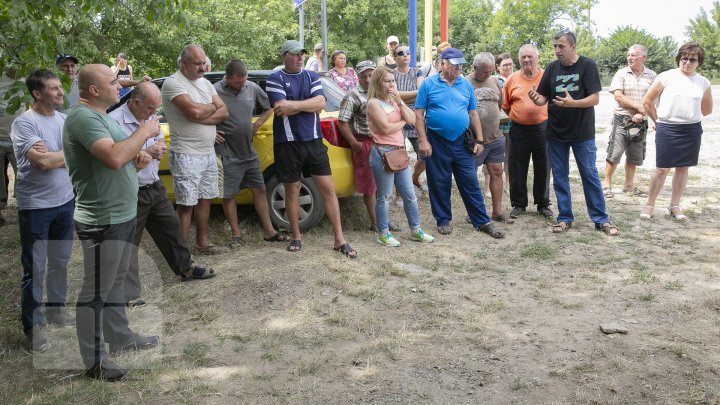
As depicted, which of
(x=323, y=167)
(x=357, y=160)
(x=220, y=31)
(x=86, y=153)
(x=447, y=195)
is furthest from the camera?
(x=220, y=31)

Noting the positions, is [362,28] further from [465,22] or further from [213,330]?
[213,330]

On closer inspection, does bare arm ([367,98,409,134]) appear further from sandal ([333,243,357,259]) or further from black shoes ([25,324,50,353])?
black shoes ([25,324,50,353])

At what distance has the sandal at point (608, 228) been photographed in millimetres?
6527

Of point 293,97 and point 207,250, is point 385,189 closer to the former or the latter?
point 293,97

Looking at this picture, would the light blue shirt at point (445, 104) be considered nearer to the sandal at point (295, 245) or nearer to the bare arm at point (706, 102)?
the sandal at point (295, 245)

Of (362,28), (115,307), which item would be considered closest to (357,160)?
(115,307)

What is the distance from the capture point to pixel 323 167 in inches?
230

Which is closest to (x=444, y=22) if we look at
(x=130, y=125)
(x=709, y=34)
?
(x=130, y=125)

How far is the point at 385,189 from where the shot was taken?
245 inches

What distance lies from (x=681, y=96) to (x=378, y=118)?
10.8 ft

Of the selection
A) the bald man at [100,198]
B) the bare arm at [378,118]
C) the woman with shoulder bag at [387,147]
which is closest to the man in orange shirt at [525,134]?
the woman with shoulder bag at [387,147]

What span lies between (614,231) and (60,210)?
506 centimetres

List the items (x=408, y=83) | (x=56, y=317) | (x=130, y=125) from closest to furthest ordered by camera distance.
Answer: (x=56, y=317), (x=130, y=125), (x=408, y=83)

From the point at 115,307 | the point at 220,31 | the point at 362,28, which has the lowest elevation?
the point at 115,307
